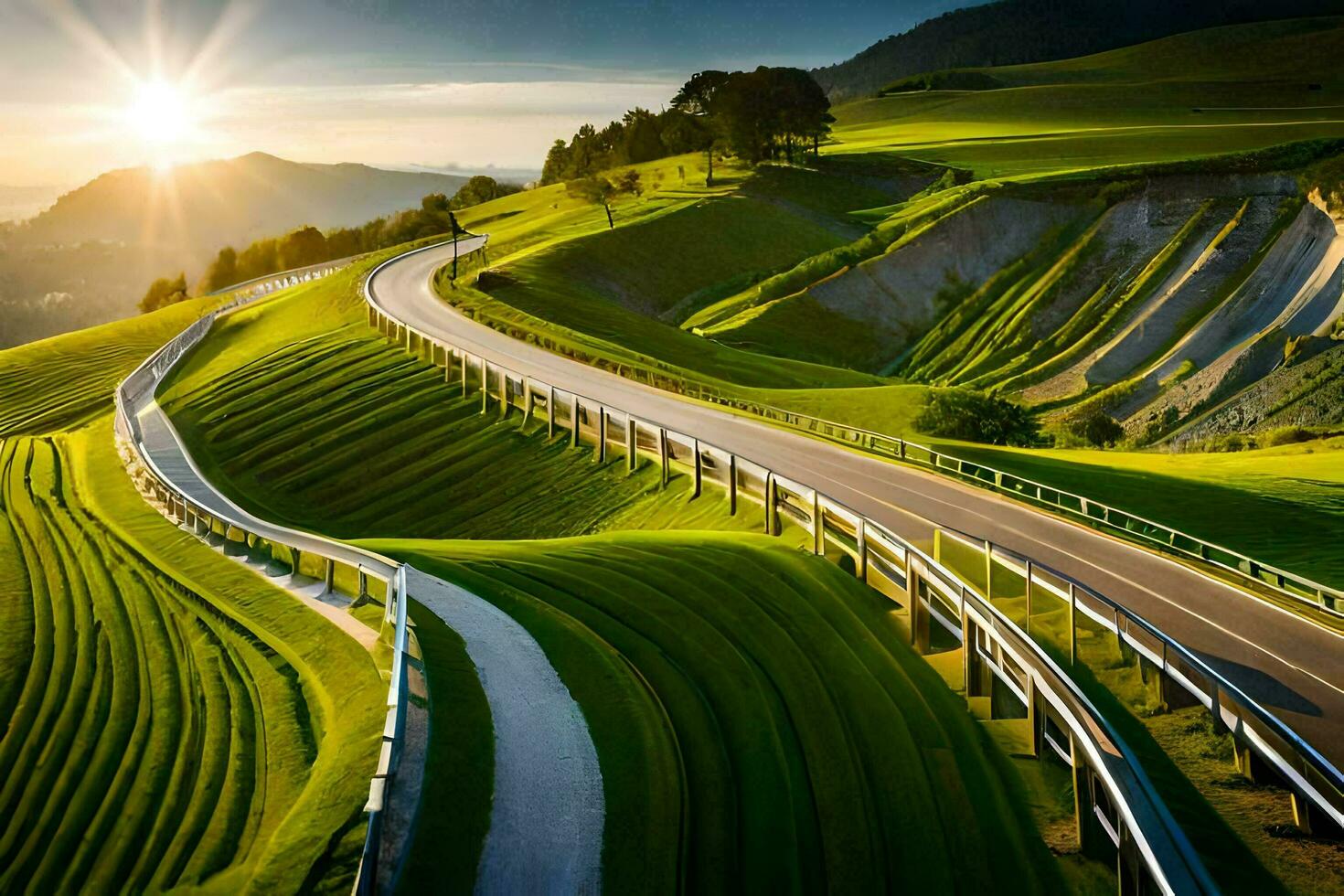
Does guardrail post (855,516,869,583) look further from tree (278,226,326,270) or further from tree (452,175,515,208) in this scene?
tree (452,175,515,208)

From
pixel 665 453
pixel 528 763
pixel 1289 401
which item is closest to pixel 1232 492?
pixel 665 453

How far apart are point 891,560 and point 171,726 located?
10486 millimetres

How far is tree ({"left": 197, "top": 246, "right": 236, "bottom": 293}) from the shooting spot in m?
120

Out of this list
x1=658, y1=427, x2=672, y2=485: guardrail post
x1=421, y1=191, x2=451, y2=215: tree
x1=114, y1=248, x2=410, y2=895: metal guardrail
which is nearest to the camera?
x1=114, y1=248, x2=410, y2=895: metal guardrail

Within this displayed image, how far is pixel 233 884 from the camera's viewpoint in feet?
26.2

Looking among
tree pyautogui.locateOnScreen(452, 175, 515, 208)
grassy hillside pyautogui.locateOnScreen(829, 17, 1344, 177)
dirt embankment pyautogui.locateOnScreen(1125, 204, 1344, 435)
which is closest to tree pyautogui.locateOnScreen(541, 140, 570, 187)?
tree pyautogui.locateOnScreen(452, 175, 515, 208)

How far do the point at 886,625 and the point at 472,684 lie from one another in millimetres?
6221

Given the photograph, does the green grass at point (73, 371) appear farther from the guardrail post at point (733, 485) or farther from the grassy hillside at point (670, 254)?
the guardrail post at point (733, 485)

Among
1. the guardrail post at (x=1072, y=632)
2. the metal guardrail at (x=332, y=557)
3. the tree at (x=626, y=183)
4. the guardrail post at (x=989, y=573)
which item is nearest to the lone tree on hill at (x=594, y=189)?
the tree at (x=626, y=183)

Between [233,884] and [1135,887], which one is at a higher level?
[233,884]

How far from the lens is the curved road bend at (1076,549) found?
570 inches

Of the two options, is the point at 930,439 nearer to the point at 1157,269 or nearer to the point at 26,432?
the point at 26,432

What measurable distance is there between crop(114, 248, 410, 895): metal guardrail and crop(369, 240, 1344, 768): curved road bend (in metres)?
10.1

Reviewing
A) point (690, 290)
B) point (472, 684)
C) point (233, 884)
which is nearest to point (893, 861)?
point (472, 684)
